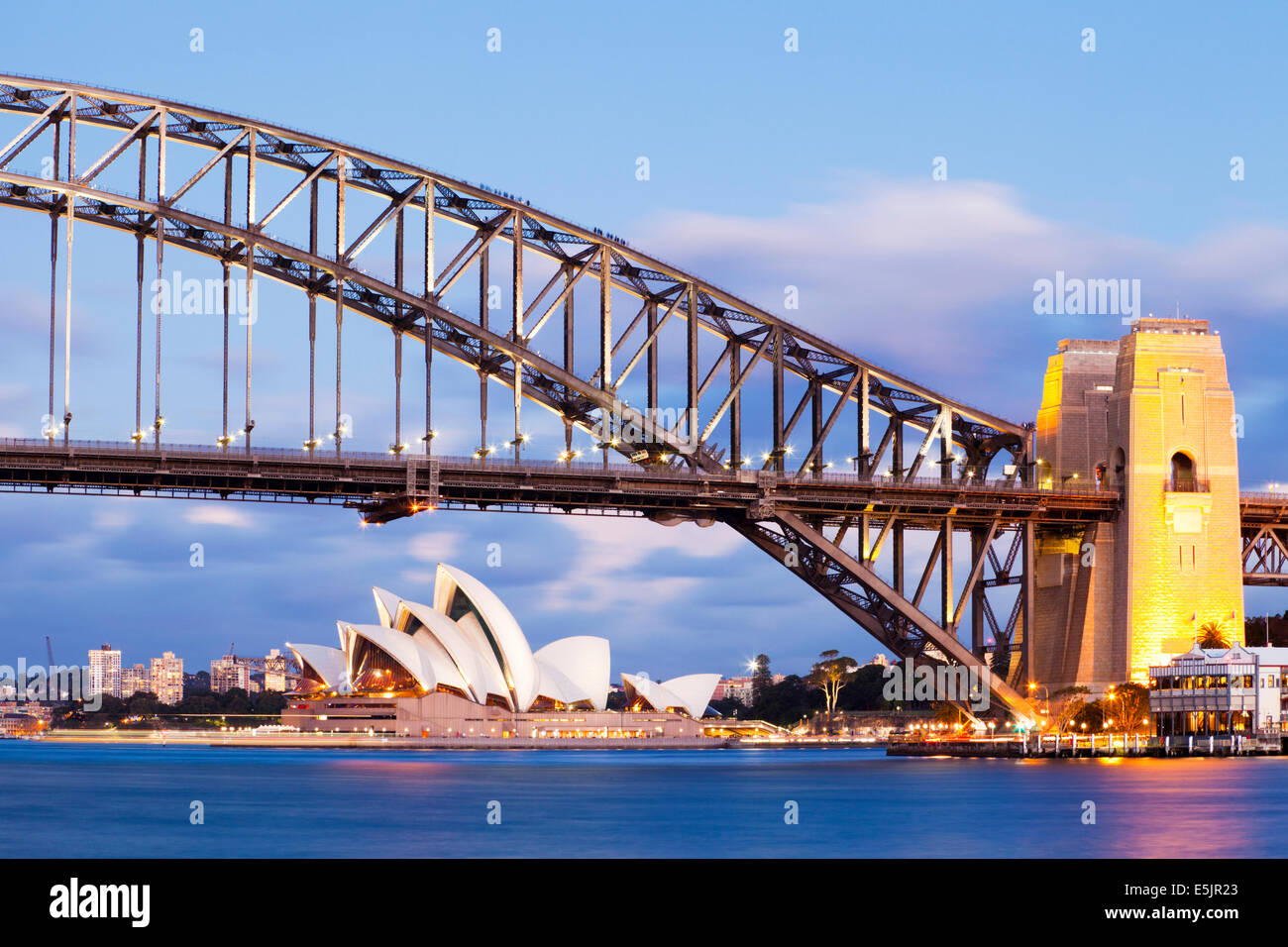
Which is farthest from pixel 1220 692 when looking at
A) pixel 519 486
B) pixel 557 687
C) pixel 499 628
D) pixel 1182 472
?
pixel 557 687

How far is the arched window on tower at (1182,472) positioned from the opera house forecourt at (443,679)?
199ft

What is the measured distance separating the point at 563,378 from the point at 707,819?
1105 inches

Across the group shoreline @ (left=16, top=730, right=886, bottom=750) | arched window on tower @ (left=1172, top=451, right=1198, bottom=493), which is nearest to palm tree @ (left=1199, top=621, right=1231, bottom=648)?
arched window on tower @ (left=1172, top=451, right=1198, bottom=493)

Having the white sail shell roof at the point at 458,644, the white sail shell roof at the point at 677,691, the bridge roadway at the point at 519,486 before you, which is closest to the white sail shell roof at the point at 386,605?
the white sail shell roof at the point at 458,644

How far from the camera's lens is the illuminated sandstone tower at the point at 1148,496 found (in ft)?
281

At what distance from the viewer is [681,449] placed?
81312 mm

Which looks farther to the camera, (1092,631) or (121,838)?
(1092,631)

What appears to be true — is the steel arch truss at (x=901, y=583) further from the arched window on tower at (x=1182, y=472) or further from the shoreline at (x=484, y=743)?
the shoreline at (x=484, y=743)

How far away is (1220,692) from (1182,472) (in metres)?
10.5

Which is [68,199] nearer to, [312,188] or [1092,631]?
[312,188]

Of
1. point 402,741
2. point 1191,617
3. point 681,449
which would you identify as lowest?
point 402,741

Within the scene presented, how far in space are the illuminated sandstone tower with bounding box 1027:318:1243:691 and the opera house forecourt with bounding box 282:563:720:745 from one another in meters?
57.8
